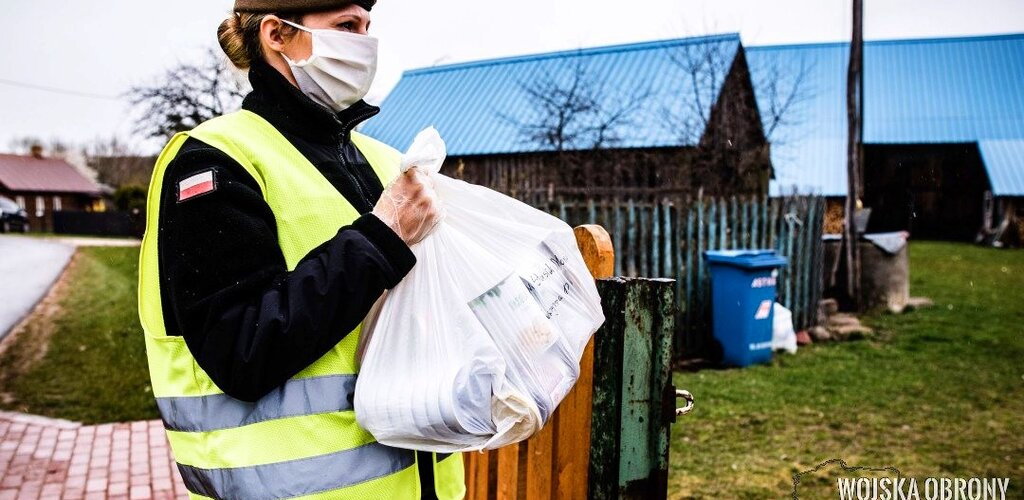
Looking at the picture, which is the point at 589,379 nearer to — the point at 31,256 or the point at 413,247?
the point at 413,247

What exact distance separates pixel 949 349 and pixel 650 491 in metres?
7.16

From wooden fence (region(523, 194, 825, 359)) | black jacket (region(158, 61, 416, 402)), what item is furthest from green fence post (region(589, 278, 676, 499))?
wooden fence (region(523, 194, 825, 359))

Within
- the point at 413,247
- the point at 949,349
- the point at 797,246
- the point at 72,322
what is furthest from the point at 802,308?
the point at 72,322

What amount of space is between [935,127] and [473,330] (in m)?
29.6

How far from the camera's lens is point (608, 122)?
47.6 ft

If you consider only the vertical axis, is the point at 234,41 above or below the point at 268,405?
above

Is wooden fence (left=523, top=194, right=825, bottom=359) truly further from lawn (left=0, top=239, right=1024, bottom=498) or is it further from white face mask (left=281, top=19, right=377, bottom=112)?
white face mask (left=281, top=19, right=377, bottom=112)

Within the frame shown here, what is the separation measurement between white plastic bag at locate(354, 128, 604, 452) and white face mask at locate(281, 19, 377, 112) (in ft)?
0.99

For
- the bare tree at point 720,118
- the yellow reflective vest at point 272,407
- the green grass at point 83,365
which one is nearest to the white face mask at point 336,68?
the yellow reflective vest at point 272,407

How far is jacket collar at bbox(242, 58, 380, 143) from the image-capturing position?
61.2 inches

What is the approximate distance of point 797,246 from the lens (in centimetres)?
899

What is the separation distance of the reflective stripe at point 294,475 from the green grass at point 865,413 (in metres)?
2.94

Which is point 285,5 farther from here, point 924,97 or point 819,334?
point 924,97

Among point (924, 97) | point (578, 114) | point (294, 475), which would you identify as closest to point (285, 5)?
point (294, 475)
